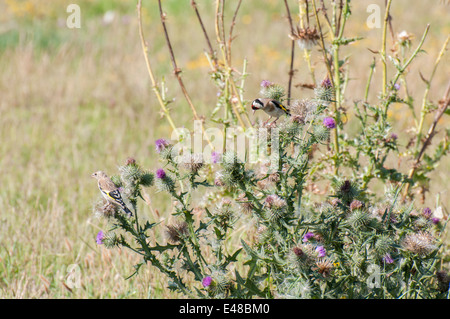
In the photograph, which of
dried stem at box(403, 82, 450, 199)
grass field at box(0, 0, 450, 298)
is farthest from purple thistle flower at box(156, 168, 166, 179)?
dried stem at box(403, 82, 450, 199)

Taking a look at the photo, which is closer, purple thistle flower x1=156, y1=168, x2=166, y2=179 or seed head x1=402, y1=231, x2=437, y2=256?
seed head x1=402, y1=231, x2=437, y2=256

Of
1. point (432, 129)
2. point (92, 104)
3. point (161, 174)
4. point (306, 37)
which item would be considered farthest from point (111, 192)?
point (92, 104)

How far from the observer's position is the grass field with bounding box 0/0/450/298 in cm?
343

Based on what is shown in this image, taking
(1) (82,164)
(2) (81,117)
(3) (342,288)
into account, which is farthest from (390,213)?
(2) (81,117)

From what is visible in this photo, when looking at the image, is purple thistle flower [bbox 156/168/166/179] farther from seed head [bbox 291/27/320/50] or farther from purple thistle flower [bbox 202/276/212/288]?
seed head [bbox 291/27/320/50]

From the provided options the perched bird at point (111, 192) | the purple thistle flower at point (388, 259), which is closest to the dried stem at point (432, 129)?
the purple thistle flower at point (388, 259)

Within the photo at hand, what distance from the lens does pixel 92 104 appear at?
6719mm

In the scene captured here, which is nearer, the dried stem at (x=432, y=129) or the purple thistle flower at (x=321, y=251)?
the purple thistle flower at (x=321, y=251)

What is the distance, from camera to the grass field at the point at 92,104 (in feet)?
11.3

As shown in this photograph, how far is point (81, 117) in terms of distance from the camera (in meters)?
6.33

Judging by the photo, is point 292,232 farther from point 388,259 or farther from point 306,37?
point 306,37

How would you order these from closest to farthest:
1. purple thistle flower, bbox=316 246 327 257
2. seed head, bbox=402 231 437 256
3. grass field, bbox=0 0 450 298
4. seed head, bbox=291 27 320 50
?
seed head, bbox=402 231 437 256, purple thistle flower, bbox=316 246 327 257, seed head, bbox=291 27 320 50, grass field, bbox=0 0 450 298

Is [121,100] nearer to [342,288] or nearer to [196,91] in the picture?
[196,91]

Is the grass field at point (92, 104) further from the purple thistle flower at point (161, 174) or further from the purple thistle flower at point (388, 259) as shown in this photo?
the purple thistle flower at point (388, 259)
